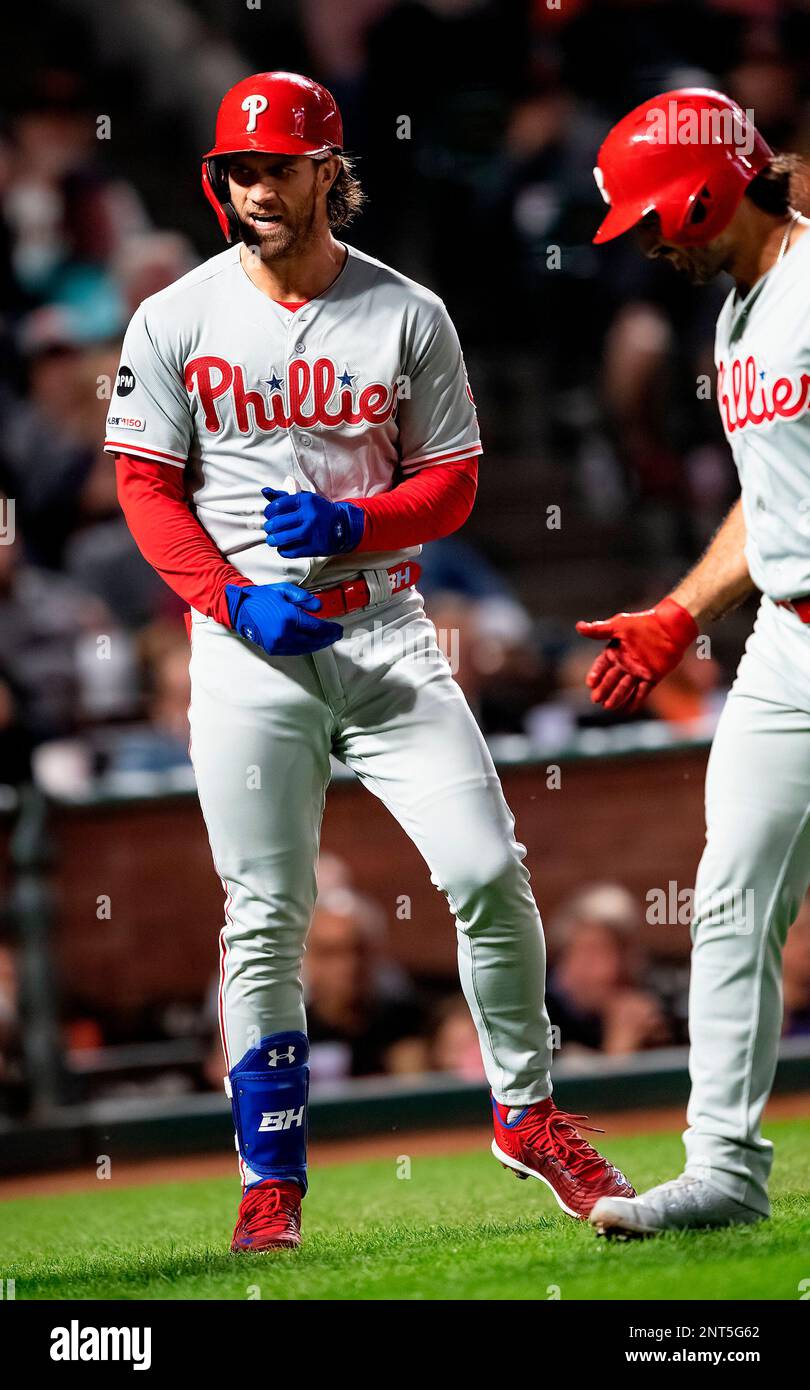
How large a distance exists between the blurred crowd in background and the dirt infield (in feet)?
5.53

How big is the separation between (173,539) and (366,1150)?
2776mm

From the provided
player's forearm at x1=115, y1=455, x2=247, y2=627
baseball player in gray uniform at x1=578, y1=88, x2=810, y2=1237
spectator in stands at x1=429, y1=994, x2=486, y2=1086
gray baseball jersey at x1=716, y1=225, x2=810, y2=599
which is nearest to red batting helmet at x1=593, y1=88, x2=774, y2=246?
baseball player in gray uniform at x1=578, y1=88, x2=810, y2=1237

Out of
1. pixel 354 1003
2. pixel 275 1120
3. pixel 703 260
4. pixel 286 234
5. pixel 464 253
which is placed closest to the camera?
pixel 703 260

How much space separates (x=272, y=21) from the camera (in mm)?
8133

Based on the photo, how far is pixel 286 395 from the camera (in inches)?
120

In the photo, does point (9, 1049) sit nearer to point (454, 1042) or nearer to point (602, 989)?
point (454, 1042)

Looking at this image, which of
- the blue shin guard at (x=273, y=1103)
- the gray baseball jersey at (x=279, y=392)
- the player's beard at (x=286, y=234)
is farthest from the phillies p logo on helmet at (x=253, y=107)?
the blue shin guard at (x=273, y=1103)

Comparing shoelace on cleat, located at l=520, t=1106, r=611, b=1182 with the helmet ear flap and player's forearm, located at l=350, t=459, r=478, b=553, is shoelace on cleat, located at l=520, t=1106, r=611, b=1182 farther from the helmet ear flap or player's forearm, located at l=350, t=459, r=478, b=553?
the helmet ear flap

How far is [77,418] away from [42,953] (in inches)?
98.0

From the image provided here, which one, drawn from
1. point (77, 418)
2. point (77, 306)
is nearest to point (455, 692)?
point (77, 418)

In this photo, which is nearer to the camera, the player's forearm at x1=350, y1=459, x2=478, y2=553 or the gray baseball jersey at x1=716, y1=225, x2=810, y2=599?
the gray baseball jersey at x1=716, y1=225, x2=810, y2=599

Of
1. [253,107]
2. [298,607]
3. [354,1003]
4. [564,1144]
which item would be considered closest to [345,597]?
[298,607]

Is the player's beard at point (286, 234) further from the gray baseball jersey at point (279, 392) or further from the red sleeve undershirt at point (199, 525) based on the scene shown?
the red sleeve undershirt at point (199, 525)

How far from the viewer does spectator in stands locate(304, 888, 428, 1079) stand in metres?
5.43
